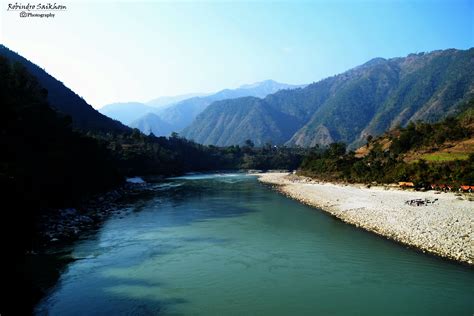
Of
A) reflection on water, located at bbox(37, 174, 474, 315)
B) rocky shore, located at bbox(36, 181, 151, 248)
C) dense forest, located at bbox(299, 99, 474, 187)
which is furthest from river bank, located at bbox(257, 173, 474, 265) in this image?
rocky shore, located at bbox(36, 181, 151, 248)

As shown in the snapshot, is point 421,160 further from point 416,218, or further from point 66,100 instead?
point 66,100

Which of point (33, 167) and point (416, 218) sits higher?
point (33, 167)

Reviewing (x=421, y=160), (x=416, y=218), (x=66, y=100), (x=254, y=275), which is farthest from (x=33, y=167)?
(x=66, y=100)

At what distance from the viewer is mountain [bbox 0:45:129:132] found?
123875 millimetres

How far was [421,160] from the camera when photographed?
164 feet

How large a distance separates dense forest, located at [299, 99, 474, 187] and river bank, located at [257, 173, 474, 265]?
4.92 m

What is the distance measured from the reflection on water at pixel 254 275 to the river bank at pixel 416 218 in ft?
4.49

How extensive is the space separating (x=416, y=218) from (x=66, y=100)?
132 meters

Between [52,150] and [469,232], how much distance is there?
36525 millimetres

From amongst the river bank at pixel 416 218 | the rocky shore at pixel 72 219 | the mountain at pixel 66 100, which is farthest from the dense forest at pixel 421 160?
the mountain at pixel 66 100

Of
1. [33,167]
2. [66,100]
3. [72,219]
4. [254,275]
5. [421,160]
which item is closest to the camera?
[254,275]

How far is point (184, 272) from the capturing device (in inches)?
741

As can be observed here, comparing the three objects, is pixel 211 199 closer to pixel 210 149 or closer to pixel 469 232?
pixel 469 232

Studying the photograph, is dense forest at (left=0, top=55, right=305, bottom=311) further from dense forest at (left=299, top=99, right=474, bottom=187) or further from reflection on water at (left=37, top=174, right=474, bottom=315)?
dense forest at (left=299, top=99, right=474, bottom=187)
